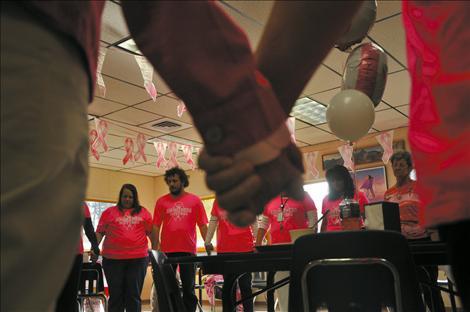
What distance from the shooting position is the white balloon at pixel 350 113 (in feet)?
5.11

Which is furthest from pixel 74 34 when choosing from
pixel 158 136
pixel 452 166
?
pixel 158 136

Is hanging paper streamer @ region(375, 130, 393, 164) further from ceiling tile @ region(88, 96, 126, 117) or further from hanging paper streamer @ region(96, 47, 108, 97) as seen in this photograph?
hanging paper streamer @ region(96, 47, 108, 97)

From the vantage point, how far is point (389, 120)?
579cm

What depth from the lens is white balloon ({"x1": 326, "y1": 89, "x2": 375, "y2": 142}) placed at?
1558 mm

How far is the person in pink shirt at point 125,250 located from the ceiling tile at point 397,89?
8.72 feet

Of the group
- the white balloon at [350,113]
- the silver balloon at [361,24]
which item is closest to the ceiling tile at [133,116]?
the silver balloon at [361,24]

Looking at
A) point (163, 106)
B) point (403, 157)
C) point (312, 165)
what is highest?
point (163, 106)

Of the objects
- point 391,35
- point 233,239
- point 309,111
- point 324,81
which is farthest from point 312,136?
point 233,239

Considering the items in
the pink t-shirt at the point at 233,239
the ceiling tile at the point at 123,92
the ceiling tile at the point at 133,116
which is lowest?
the pink t-shirt at the point at 233,239

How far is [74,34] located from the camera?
383mm

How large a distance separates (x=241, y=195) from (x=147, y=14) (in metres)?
0.21

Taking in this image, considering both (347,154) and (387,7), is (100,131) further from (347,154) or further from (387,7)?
(387,7)

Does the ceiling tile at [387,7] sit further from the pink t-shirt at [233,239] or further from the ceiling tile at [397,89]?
the pink t-shirt at [233,239]

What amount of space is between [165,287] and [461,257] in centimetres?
131
